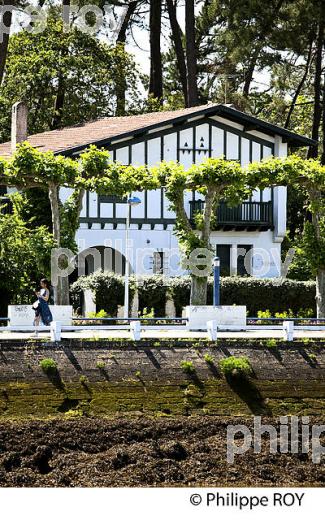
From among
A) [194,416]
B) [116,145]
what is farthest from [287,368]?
[116,145]

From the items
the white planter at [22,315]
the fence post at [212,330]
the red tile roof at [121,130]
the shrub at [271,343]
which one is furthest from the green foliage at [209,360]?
the red tile roof at [121,130]

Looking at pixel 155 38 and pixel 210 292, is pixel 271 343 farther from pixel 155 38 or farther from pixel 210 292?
pixel 155 38

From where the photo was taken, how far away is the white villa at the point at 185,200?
41.9 meters

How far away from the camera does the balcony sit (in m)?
43.7

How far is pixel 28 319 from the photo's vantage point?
27250 millimetres

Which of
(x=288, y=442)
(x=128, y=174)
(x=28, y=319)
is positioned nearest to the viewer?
(x=288, y=442)

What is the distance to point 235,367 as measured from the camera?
25.1 metres

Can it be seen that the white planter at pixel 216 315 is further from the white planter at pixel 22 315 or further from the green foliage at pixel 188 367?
the white planter at pixel 22 315

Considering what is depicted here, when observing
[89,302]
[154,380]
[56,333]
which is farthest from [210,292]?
[56,333]

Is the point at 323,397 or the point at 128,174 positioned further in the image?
the point at 128,174

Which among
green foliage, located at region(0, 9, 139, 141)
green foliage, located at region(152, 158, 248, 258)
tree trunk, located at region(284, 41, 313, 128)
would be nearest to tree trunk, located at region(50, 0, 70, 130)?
green foliage, located at region(0, 9, 139, 141)

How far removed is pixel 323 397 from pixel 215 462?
3948 millimetres

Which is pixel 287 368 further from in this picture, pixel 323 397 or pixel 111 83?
pixel 111 83

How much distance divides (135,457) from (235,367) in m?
3.65
